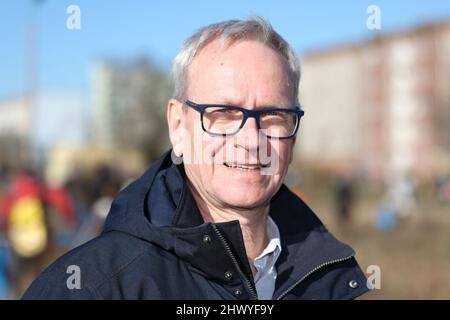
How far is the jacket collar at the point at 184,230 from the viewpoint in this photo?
205 centimetres

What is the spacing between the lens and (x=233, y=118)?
2.12 m

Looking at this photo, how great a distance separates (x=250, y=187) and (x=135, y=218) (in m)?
0.34

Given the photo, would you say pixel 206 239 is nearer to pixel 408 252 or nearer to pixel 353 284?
pixel 353 284

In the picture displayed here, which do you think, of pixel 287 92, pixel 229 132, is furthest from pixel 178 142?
pixel 287 92

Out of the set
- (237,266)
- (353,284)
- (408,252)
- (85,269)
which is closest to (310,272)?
(353,284)

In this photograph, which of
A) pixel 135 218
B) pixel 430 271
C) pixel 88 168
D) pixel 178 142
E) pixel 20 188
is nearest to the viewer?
pixel 135 218

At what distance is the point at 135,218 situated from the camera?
2.07 metres

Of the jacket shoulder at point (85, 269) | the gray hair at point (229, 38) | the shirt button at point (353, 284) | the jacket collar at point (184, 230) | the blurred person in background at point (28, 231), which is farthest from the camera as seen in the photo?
the blurred person in background at point (28, 231)

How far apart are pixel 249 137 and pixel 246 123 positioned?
0.04m

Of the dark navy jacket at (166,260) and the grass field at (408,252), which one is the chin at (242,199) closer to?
the dark navy jacket at (166,260)

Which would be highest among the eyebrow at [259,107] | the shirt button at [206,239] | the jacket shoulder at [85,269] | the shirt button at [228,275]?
the eyebrow at [259,107]

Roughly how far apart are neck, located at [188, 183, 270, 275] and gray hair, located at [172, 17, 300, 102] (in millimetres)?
337

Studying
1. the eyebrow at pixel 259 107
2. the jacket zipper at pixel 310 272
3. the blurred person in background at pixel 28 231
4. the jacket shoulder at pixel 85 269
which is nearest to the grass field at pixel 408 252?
the blurred person in background at pixel 28 231
